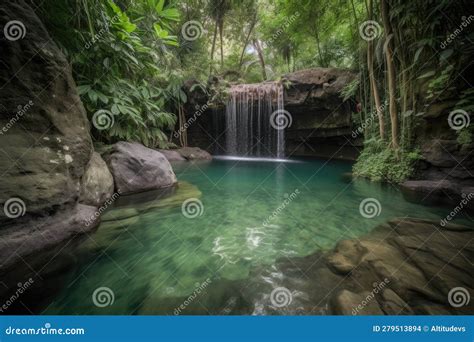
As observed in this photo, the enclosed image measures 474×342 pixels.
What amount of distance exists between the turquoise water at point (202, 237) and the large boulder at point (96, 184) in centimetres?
30

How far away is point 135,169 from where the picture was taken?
4.93 metres

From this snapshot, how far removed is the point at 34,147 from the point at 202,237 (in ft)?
7.69

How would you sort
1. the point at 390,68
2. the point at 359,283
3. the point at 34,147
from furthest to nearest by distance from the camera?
the point at 390,68 < the point at 34,147 < the point at 359,283

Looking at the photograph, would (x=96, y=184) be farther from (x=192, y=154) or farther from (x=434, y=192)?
(x=192, y=154)

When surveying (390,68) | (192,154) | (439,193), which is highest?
(390,68)

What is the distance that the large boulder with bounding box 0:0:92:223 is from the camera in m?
2.40

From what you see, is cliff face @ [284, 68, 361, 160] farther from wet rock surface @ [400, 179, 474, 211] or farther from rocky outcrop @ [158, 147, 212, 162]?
wet rock surface @ [400, 179, 474, 211]

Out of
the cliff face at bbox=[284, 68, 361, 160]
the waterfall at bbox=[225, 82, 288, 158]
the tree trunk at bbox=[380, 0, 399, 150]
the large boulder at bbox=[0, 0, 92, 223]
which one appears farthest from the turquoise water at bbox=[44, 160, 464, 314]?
the waterfall at bbox=[225, 82, 288, 158]

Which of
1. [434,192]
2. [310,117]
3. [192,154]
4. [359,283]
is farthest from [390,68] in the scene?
[192,154]

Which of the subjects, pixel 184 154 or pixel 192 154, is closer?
pixel 184 154

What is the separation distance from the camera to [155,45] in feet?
20.4

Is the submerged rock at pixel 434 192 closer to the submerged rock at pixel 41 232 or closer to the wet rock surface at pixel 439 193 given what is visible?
the wet rock surface at pixel 439 193

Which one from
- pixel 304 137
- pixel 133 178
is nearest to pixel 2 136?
pixel 133 178

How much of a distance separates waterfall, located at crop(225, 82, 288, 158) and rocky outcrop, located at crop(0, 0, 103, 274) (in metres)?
9.84
